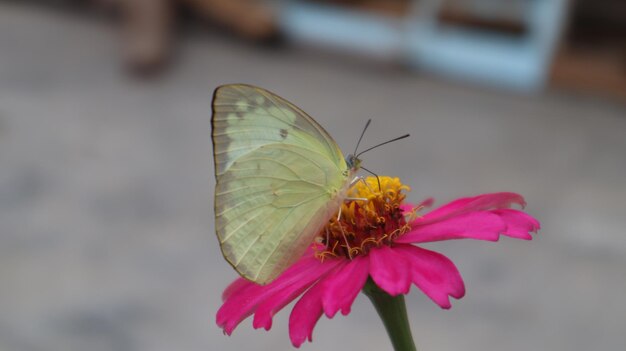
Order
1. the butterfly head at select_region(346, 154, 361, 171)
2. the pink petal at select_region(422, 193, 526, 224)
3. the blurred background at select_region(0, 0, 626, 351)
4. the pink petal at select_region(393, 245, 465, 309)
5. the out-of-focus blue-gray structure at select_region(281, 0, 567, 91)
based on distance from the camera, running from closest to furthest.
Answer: the pink petal at select_region(393, 245, 465, 309) < the pink petal at select_region(422, 193, 526, 224) < the butterfly head at select_region(346, 154, 361, 171) < the blurred background at select_region(0, 0, 626, 351) < the out-of-focus blue-gray structure at select_region(281, 0, 567, 91)

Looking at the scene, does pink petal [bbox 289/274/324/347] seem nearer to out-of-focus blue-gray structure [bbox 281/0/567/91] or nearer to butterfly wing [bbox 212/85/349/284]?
butterfly wing [bbox 212/85/349/284]

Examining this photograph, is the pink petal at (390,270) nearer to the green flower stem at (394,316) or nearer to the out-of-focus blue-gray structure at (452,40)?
the green flower stem at (394,316)

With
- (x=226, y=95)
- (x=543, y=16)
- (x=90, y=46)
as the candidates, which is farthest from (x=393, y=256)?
(x=90, y=46)

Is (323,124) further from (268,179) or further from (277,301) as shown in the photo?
(277,301)

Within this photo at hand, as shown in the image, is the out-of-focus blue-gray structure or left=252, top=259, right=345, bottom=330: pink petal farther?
the out-of-focus blue-gray structure

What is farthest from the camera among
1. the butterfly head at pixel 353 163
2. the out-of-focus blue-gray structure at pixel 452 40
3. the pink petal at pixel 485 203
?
the out-of-focus blue-gray structure at pixel 452 40

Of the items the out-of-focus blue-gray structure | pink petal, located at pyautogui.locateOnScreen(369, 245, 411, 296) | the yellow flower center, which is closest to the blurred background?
the out-of-focus blue-gray structure

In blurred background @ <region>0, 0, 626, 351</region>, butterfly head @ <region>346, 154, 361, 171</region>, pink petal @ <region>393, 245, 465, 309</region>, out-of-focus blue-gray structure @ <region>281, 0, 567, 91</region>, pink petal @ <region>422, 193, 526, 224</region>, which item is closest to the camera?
pink petal @ <region>393, 245, 465, 309</region>

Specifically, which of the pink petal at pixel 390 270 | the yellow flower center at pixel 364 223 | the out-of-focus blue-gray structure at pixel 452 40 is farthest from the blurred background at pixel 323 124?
the pink petal at pixel 390 270
